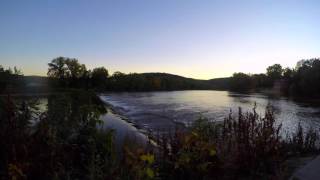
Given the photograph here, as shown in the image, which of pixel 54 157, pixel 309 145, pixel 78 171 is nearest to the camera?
pixel 54 157

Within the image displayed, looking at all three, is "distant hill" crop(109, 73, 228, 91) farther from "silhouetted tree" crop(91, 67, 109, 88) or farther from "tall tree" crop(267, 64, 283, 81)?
"tall tree" crop(267, 64, 283, 81)

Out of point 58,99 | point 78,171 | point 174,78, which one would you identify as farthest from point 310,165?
point 174,78

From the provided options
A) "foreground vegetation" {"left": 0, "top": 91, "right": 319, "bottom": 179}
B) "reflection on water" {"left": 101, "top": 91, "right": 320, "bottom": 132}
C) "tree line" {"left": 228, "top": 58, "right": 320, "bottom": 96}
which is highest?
"tree line" {"left": 228, "top": 58, "right": 320, "bottom": 96}

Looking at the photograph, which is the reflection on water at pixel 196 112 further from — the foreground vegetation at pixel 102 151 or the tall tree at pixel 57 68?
the tall tree at pixel 57 68

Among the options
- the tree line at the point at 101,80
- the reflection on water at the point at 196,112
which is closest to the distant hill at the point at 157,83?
the tree line at the point at 101,80

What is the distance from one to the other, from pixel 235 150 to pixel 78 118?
358cm

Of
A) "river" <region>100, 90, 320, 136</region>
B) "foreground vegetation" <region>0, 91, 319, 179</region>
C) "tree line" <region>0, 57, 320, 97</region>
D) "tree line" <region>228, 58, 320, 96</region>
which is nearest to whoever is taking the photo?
"foreground vegetation" <region>0, 91, 319, 179</region>

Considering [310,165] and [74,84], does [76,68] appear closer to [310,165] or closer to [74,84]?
[74,84]

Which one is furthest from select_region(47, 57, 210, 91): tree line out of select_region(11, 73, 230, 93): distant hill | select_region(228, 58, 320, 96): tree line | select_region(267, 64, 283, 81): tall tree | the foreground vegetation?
the foreground vegetation

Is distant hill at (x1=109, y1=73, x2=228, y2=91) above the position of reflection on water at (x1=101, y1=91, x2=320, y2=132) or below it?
above

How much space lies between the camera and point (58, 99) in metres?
8.52

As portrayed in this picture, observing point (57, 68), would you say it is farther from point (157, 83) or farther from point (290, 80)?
point (290, 80)

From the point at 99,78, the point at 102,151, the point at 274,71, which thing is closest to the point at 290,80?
the point at 274,71

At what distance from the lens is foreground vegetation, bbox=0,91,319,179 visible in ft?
16.1
